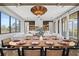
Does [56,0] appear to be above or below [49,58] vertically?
above

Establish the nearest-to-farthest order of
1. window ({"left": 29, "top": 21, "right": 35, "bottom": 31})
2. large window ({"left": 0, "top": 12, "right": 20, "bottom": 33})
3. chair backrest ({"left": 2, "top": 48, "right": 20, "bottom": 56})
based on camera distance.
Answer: chair backrest ({"left": 2, "top": 48, "right": 20, "bottom": 56}) < large window ({"left": 0, "top": 12, "right": 20, "bottom": 33}) < window ({"left": 29, "top": 21, "right": 35, "bottom": 31})

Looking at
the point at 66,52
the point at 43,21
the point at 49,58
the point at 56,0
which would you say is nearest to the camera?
the point at 49,58

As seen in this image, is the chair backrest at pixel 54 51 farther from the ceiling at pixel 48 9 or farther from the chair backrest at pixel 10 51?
the ceiling at pixel 48 9

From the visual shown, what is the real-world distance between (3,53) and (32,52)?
2.04 ft

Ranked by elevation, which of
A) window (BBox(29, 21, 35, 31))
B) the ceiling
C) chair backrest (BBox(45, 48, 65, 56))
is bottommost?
chair backrest (BBox(45, 48, 65, 56))

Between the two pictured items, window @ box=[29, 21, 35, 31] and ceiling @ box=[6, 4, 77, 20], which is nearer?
ceiling @ box=[6, 4, 77, 20]

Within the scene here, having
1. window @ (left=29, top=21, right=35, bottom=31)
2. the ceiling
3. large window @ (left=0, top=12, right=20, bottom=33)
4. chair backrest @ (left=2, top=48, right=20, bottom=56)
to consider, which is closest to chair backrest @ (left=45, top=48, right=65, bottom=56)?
chair backrest @ (left=2, top=48, right=20, bottom=56)

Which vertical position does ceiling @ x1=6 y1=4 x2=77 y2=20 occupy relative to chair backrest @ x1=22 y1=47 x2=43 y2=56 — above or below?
above

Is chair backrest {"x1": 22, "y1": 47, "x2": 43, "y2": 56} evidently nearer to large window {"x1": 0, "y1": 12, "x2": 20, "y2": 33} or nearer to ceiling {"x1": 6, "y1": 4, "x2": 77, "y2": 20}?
ceiling {"x1": 6, "y1": 4, "x2": 77, "y2": 20}

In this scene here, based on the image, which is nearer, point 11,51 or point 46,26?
point 11,51

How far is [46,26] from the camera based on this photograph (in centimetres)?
1628

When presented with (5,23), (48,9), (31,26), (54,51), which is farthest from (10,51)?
(31,26)

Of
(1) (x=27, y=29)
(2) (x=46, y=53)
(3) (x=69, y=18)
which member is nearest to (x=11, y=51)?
(2) (x=46, y=53)

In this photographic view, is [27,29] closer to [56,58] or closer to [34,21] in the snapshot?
[34,21]
